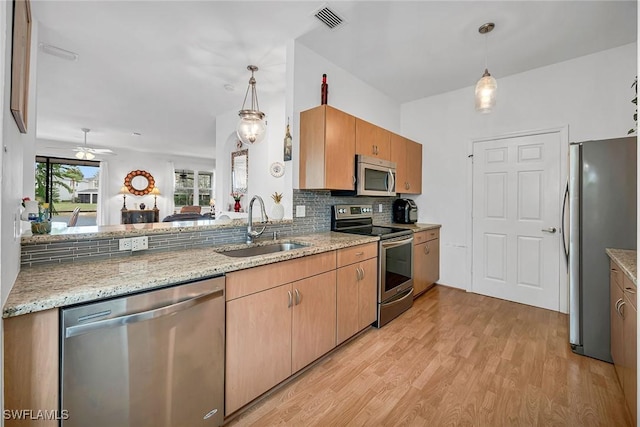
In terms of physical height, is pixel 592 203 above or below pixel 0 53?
below

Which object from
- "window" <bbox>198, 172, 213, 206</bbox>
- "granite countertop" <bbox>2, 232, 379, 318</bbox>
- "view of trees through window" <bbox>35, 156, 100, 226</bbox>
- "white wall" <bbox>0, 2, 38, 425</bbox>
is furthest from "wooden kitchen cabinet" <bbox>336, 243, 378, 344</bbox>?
"window" <bbox>198, 172, 213, 206</bbox>

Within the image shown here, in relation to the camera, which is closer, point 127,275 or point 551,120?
point 127,275

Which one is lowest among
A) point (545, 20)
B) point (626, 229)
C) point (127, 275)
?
point (127, 275)

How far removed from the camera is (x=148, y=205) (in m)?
8.12

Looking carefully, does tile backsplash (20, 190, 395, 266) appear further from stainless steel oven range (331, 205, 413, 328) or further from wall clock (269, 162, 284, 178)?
wall clock (269, 162, 284, 178)

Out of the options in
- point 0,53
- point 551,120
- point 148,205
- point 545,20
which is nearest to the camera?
point 0,53

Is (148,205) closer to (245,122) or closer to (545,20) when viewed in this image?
(245,122)

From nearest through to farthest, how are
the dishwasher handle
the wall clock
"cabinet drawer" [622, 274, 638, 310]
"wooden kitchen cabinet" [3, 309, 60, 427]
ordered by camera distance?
"wooden kitchen cabinet" [3, 309, 60, 427]
the dishwasher handle
"cabinet drawer" [622, 274, 638, 310]
the wall clock

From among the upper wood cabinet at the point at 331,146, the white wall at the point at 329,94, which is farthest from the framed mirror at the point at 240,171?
the upper wood cabinet at the point at 331,146

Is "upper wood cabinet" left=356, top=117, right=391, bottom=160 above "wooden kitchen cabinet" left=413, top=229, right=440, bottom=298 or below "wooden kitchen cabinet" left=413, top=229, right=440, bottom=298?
above

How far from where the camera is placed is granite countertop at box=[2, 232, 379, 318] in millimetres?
951

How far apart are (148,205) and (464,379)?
8.84m

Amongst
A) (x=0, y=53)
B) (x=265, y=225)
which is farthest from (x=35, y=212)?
(x=265, y=225)

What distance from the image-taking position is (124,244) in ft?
5.29
